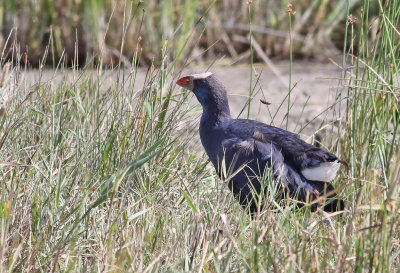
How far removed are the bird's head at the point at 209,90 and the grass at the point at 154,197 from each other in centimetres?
11

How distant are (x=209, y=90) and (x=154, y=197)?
782 mm

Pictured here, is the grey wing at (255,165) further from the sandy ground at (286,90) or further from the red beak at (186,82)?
the sandy ground at (286,90)

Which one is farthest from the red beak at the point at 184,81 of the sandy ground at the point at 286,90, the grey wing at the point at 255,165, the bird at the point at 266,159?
the sandy ground at the point at 286,90

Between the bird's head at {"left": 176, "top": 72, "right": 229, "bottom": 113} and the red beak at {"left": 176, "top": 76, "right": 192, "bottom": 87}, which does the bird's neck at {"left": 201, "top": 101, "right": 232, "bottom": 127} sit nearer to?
the bird's head at {"left": 176, "top": 72, "right": 229, "bottom": 113}

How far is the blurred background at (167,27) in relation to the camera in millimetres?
6062

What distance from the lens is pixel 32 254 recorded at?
2562 millimetres

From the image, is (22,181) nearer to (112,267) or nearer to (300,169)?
(112,267)

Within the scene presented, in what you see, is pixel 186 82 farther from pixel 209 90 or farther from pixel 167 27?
pixel 167 27

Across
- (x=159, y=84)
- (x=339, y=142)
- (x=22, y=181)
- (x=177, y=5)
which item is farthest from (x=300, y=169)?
(x=177, y=5)

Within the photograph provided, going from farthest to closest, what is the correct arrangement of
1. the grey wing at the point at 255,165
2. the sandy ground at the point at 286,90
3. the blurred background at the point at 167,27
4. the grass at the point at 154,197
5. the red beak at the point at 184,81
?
the blurred background at the point at 167,27, the sandy ground at the point at 286,90, the red beak at the point at 184,81, the grey wing at the point at 255,165, the grass at the point at 154,197

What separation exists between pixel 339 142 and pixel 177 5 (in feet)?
8.95

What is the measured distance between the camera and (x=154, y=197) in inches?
126

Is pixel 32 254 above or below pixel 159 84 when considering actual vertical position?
below

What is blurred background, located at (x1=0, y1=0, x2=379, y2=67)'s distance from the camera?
6.06m
